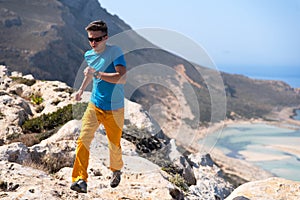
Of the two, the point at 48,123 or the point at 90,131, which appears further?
the point at 48,123

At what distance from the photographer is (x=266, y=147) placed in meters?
98.4

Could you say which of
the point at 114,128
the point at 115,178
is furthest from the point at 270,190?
the point at 114,128

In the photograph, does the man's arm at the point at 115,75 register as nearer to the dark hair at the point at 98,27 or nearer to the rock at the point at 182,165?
the dark hair at the point at 98,27

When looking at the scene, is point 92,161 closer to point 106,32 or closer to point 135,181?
point 135,181

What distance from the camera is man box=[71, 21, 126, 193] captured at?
5.14 metres

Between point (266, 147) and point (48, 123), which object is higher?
point (48, 123)

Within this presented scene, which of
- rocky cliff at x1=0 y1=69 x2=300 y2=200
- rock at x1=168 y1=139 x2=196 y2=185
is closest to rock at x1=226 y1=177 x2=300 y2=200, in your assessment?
rocky cliff at x1=0 y1=69 x2=300 y2=200

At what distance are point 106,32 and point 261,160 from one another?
84070mm

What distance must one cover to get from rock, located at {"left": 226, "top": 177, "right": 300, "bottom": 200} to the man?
265 cm

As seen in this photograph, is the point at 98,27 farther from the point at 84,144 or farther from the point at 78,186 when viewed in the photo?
the point at 78,186

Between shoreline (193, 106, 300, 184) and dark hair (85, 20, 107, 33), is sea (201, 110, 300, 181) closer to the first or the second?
shoreline (193, 106, 300, 184)

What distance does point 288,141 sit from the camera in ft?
354

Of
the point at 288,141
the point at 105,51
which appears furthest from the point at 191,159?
the point at 288,141

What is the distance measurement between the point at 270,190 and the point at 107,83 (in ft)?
11.7
